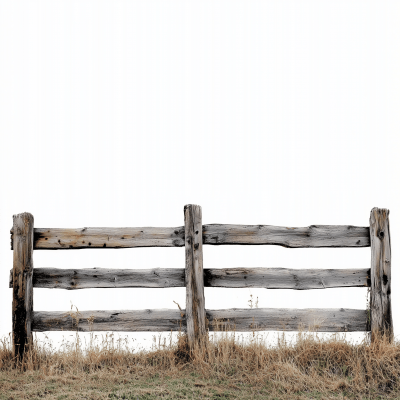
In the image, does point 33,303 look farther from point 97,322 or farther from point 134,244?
point 134,244

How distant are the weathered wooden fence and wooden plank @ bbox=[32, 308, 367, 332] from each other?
0.6 inches

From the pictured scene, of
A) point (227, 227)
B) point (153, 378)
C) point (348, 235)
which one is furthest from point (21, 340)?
point (348, 235)

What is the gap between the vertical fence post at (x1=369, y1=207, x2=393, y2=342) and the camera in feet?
22.2

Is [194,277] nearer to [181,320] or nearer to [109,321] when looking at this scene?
[181,320]

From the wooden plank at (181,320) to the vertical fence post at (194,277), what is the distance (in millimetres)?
183

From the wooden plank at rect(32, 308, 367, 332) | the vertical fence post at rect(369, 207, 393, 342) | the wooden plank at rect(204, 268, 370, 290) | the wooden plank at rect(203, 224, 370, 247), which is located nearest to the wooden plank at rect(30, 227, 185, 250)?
the wooden plank at rect(203, 224, 370, 247)

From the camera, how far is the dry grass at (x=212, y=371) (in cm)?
545

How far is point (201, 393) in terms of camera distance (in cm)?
538

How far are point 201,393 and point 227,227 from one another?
104 inches

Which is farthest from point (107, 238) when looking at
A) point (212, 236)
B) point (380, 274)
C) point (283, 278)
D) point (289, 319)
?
point (380, 274)

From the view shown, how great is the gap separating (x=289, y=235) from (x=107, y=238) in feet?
10.4

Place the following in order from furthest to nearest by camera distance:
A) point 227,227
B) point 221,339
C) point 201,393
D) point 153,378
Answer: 1. point 227,227
2. point 221,339
3. point 153,378
4. point 201,393

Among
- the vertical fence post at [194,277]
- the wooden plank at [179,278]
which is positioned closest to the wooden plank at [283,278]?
the wooden plank at [179,278]

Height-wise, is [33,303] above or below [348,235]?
below
